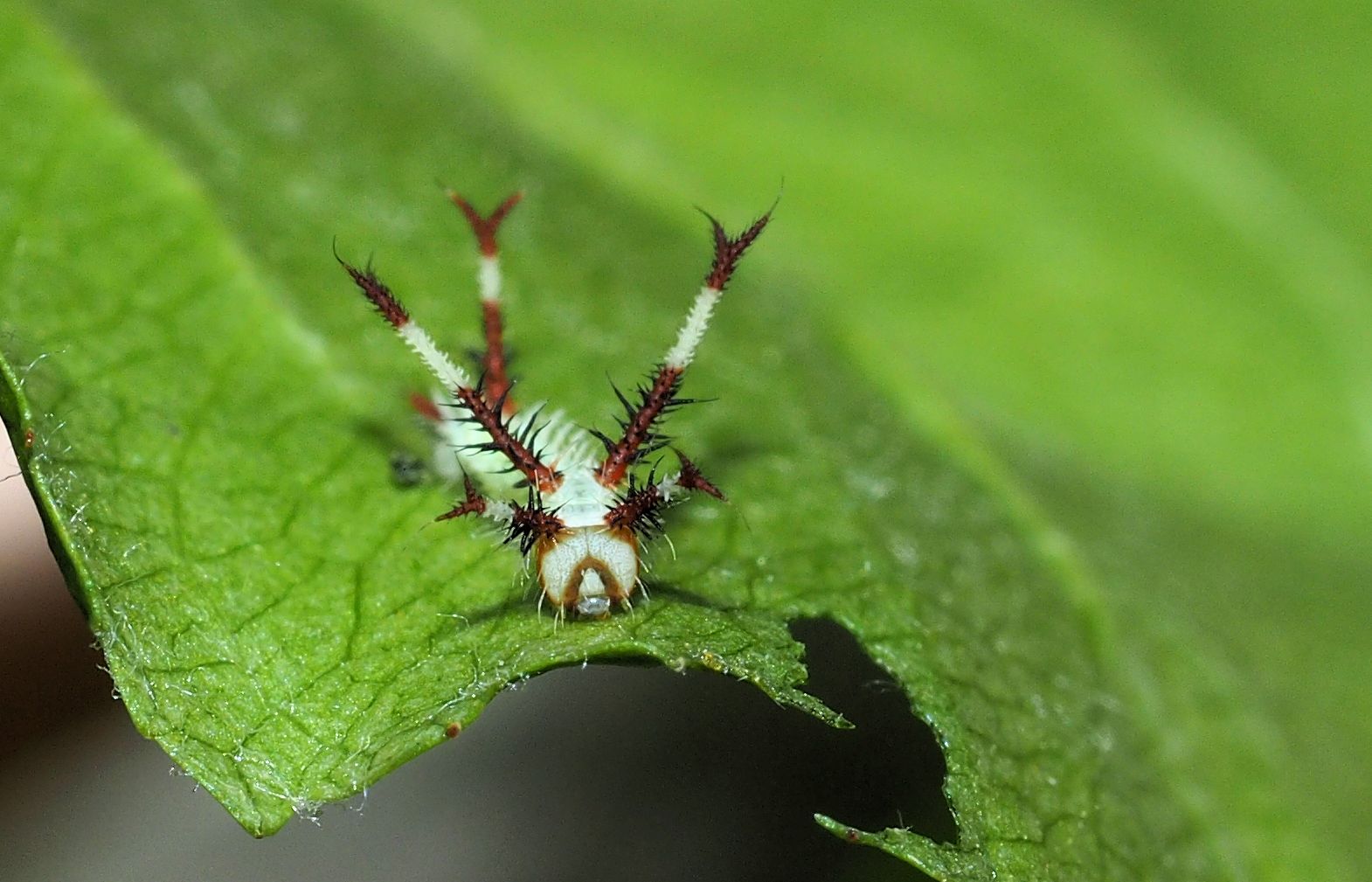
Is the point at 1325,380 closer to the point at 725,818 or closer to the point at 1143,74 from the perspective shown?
the point at 1143,74

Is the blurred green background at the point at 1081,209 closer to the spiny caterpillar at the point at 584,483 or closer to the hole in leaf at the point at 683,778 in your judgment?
the hole in leaf at the point at 683,778

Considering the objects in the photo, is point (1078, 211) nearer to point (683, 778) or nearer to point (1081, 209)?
point (1081, 209)

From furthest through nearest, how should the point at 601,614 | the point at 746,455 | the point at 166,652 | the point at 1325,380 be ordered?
the point at 1325,380, the point at 746,455, the point at 601,614, the point at 166,652

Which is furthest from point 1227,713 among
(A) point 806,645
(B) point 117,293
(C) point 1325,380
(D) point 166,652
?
(B) point 117,293

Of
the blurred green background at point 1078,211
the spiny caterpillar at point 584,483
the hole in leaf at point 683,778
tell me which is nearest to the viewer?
the spiny caterpillar at point 584,483

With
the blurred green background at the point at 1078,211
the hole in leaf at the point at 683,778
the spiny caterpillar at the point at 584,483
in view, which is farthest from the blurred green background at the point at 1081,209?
the spiny caterpillar at the point at 584,483

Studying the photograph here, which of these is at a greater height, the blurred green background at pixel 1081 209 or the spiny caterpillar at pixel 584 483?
the blurred green background at pixel 1081 209

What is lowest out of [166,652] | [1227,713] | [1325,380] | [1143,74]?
[166,652]

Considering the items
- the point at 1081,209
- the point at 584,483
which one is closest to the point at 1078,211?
the point at 1081,209
